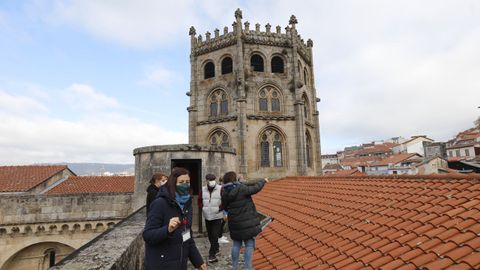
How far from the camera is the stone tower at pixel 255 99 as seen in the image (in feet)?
66.7

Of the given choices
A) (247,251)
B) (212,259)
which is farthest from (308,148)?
(247,251)

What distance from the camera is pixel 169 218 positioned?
2857 mm

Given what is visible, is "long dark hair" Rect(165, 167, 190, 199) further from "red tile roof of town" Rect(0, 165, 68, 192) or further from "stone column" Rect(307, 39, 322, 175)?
"red tile roof of town" Rect(0, 165, 68, 192)

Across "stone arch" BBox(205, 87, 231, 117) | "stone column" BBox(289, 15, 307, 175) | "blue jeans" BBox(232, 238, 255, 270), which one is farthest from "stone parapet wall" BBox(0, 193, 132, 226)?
"stone column" BBox(289, 15, 307, 175)

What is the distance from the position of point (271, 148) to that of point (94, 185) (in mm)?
15841

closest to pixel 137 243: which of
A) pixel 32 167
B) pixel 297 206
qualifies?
pixel 297 206

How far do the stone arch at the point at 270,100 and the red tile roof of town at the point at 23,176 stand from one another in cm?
2053

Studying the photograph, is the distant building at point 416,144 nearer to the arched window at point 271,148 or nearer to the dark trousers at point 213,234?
the arched window at point 271,148

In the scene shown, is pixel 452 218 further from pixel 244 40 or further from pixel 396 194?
pixel 244 40

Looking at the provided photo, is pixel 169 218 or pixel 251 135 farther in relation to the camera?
pixel 251 135

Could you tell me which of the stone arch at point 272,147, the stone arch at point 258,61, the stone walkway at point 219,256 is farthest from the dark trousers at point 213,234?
the stone arch at point 258,61

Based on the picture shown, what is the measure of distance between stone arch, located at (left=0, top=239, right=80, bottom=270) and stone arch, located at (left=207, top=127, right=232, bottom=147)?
10.8 metres

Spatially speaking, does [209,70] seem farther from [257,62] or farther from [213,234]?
[213,234]

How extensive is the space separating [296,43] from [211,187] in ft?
61.4
